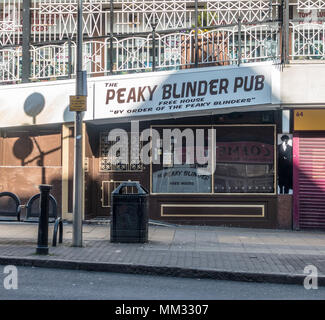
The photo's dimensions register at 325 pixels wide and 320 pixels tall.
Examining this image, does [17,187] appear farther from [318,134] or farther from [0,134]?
[318,134]

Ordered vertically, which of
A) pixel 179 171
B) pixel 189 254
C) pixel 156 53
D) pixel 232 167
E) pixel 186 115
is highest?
pixel 156 53

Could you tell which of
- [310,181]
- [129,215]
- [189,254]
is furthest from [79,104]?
[310,181]

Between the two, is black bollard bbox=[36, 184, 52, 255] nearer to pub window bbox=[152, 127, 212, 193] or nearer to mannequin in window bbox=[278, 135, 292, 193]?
pub window bbox=[152, 127, 212, 193]

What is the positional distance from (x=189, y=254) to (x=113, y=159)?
5.68 m

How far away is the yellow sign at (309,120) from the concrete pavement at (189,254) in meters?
2.74

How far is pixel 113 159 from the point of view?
15.0 metres

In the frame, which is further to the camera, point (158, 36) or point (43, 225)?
point (158, 36)

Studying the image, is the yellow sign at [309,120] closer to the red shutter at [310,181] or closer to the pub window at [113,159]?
the red shutter at [310,181]

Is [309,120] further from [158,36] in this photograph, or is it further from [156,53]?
[158,36]

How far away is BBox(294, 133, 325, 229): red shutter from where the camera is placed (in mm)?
14211

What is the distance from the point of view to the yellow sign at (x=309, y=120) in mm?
14117

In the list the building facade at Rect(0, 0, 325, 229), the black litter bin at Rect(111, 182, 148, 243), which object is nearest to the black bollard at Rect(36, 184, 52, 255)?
the black litter bin at Rect(111, 182, 148, 243)

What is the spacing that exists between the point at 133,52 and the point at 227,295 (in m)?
8.56
